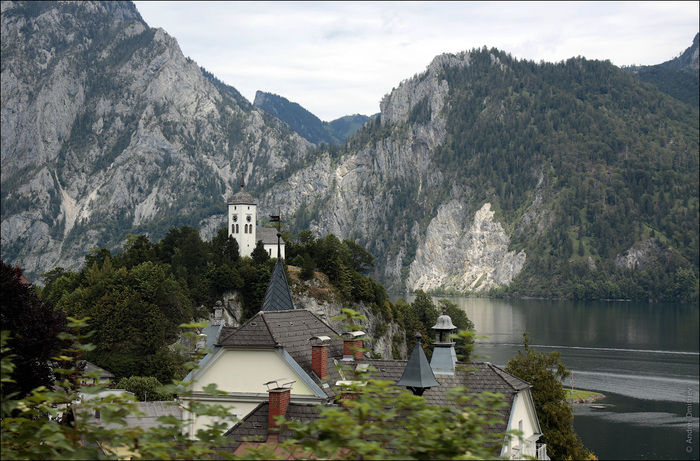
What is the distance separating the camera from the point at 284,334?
85.0 ft

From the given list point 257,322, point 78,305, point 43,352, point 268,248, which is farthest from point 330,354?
point 268,248

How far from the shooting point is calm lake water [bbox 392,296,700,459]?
222 ft

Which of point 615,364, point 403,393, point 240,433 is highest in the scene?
point 403,393

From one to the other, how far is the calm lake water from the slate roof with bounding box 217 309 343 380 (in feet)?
18.6

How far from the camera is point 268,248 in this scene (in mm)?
107188

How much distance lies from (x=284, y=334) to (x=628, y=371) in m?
88.5

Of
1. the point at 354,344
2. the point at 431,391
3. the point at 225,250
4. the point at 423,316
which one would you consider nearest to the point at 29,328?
Answer: the point at 431,391

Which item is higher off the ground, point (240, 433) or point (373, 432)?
point (373, 432)

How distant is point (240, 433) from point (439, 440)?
12186 millimetres

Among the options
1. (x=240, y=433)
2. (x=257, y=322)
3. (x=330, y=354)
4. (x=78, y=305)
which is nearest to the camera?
(x=240, y=433)

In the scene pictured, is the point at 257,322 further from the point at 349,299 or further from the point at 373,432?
the point at 349,299

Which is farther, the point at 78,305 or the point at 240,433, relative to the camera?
the point at 78,305

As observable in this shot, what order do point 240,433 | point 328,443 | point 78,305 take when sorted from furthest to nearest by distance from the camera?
point 78,305 → point 240,433 → point 328,443

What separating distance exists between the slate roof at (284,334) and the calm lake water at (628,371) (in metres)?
5.67
